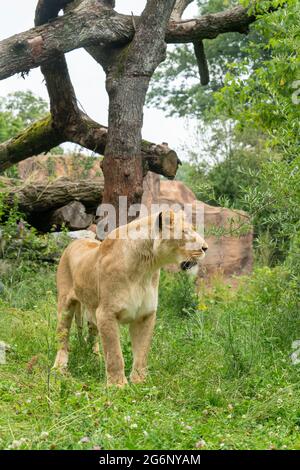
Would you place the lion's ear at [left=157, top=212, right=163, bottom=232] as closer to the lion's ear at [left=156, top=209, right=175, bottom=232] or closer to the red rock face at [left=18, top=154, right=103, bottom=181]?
the lion's ear at [left=156, top=209, right=175, bottom=232]

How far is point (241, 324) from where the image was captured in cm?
722

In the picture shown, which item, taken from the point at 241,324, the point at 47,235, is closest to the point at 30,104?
the point at 47,235

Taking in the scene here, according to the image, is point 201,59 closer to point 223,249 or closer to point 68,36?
point 68,36

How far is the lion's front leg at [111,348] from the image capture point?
5637 millimetres

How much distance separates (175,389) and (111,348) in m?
0.63

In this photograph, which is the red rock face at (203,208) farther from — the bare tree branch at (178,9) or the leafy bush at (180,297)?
the leafy bush at (180,297)

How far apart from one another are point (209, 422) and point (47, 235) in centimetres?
642

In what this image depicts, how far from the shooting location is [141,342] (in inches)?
229

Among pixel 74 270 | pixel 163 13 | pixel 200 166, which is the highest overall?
pixel 163 13

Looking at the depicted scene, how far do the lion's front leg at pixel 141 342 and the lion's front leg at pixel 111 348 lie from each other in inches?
5.0

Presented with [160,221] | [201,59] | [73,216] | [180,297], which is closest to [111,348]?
[160,221]

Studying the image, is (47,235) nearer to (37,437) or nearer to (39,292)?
(39,292)

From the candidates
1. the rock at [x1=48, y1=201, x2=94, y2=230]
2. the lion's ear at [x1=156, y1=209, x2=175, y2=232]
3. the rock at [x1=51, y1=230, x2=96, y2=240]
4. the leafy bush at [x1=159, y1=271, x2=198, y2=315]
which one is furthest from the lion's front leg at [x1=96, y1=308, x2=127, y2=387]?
the rock at [x1=51, y1=230, x2=96, y2=240]

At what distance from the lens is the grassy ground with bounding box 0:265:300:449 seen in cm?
416
